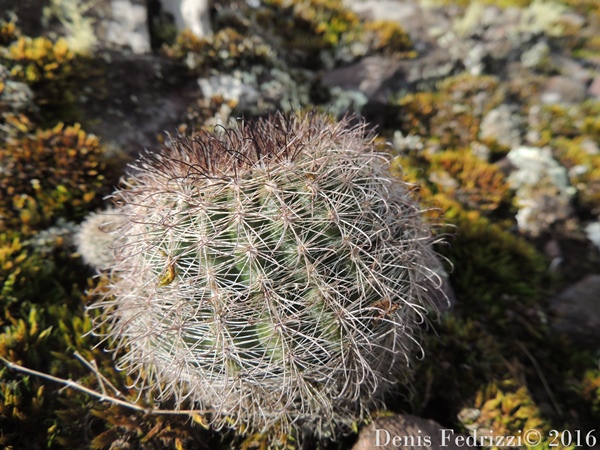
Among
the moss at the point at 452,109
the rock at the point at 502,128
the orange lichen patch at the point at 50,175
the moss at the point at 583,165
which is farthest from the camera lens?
the rock at the point at 502,128

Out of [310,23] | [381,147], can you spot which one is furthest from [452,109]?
[381,147]

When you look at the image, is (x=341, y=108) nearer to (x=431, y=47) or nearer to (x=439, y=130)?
(x=439, y=130)

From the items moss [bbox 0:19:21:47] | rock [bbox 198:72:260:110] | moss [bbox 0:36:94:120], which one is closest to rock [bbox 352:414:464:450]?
rock [bbox 198:72:260:110]

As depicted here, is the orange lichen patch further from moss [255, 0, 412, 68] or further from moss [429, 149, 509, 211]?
moss [255, 0, 412, 68]

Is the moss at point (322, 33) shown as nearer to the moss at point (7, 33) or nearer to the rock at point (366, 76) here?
the rock at point (366, 76)

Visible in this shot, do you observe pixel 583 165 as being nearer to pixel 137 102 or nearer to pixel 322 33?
pixel 322 33

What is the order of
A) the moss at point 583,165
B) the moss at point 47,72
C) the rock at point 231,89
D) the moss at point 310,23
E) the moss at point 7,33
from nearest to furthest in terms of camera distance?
1. the moss at point 47,72
2. the moss at point 7,33
3. the rock at point 231,89
4. the moss at point 583,165
5. the moss at point 310,23

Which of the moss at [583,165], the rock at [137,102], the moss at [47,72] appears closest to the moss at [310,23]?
the rock at [137,102]
